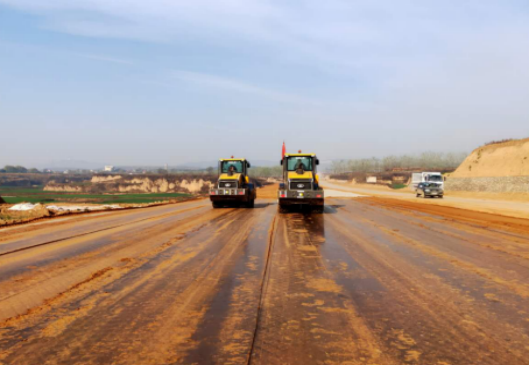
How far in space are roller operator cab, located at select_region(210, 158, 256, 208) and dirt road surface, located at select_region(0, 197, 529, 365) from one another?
998cm

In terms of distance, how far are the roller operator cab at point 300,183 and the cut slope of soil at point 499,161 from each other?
1269 inches

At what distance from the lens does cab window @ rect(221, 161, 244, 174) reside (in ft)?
70.2

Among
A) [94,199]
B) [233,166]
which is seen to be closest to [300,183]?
[233,166]

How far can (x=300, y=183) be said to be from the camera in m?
17.7

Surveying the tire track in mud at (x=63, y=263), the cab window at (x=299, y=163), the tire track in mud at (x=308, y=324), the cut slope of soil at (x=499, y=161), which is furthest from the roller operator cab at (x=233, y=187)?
the cut slope of soil at (x=499, y=161)

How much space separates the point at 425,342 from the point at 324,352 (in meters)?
1.16

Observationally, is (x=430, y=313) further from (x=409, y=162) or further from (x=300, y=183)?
(x=409, y=162)

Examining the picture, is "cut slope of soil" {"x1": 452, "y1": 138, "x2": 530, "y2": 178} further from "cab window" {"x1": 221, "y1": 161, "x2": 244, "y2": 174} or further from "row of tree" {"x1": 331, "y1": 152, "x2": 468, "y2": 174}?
"row of tree" {"x1": 331, "y1": 152, "x2": 468, "y2": 174}

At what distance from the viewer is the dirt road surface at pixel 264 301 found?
3629 millimetres

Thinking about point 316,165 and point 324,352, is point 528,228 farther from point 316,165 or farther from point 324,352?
point 324,352

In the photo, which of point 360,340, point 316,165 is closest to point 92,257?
point 360,340

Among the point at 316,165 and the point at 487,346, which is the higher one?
the point at 316,165

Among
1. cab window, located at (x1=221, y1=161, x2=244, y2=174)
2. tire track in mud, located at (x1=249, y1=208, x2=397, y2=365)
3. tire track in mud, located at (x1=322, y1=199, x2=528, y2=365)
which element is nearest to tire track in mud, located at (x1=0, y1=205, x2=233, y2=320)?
tire track in mud, located at (x1=249, y1=208, x2=397, y2=365)

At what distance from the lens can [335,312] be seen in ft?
15.5
